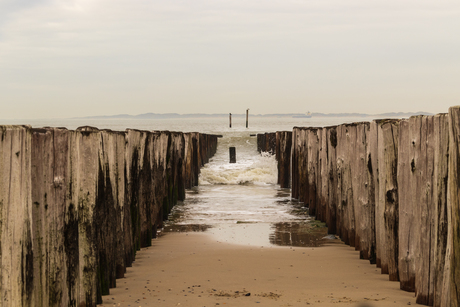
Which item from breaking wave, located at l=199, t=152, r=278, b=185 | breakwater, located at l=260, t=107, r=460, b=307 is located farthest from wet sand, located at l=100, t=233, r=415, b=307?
breaking wave, located at l=199, t=152, r=278, b=185

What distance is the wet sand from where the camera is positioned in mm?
4129

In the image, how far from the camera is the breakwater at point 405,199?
3482 mm

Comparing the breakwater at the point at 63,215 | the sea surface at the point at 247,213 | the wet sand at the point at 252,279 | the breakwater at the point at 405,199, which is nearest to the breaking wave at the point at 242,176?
the sea surface at the point at 247,213

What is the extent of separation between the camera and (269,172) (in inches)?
660

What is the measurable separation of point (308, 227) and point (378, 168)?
3.26 metres

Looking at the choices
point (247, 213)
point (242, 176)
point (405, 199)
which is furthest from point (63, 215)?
point (242, 176)

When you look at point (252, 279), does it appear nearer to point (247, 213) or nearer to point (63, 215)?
point (63, 215)

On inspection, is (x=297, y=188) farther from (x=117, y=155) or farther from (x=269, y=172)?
(x=117, y=155)

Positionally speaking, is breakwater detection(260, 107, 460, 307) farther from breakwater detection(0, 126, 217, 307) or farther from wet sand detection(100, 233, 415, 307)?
breakwater detection(0, 126, 217, 307)

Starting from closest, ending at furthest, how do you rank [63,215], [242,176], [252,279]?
[63,215] < [252,279] < [242,176]

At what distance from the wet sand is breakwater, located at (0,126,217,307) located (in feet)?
1.09

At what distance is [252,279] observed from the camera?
15.9 ft

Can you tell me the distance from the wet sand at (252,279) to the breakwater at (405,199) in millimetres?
267

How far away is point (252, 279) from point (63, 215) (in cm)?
203
